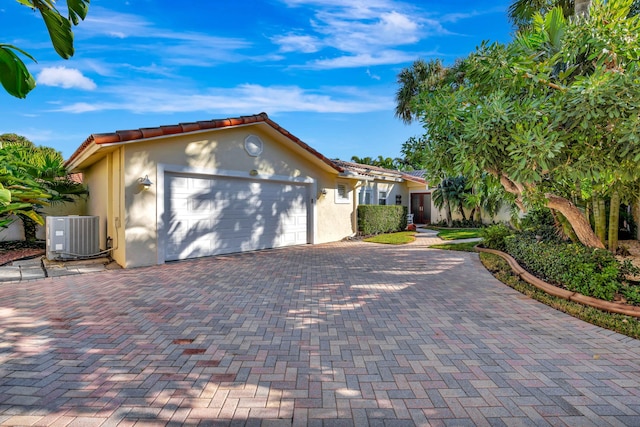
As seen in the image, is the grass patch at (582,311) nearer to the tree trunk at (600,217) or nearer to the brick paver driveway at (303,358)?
the brick paver driveway at (303,358)

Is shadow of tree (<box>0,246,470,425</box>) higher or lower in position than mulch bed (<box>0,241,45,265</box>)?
lower

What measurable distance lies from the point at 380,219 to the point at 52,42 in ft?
50.3

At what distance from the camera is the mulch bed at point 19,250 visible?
905 cm

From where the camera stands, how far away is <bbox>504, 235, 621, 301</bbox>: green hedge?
525cm

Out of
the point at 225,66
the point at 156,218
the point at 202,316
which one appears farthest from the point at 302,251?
the point at 225,66

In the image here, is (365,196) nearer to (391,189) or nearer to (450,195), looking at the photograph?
(391,189)

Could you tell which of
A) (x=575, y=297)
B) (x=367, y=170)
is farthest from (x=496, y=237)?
(x=367, y=170)

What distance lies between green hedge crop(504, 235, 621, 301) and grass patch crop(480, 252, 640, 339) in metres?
0.40

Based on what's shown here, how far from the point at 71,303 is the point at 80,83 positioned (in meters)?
11.3

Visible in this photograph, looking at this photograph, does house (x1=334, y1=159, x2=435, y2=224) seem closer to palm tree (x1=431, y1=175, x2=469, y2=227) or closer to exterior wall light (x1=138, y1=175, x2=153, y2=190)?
palm tree (x1=431, y1=175, x2=469, y2=227)

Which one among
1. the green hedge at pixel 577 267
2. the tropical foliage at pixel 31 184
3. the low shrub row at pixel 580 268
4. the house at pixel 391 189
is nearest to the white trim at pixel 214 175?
the house at pixel 391 189

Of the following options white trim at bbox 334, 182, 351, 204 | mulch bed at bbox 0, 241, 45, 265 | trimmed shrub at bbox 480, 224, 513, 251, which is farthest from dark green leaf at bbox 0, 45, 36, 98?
white trim at bbox 334, 182, 351, 204

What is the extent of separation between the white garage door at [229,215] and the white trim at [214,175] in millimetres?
179

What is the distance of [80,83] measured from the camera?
12594 mm
